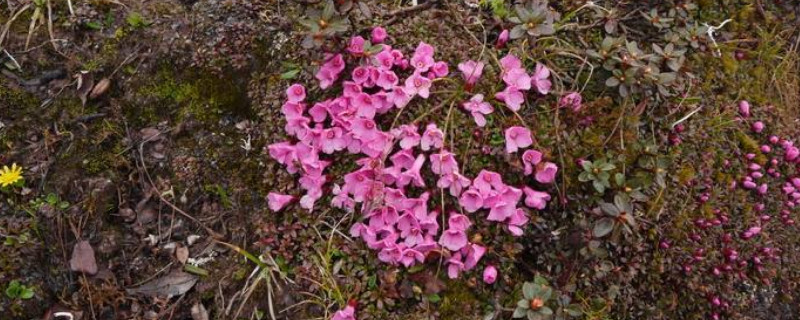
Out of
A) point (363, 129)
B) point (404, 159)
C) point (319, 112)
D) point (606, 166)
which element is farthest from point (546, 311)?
point (319, 112)

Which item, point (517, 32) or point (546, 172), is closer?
point (546, 172)

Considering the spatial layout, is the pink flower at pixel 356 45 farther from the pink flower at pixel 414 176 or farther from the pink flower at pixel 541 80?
the pink flower at pixel 541 80

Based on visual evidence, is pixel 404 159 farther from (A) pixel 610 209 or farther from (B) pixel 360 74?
(A) pixel 610 209

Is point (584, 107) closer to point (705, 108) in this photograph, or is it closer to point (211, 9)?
point (705, 108)

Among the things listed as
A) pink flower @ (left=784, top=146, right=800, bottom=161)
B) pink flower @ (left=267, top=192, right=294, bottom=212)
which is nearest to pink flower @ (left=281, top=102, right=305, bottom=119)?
pink flower @ (left=267, top=192, right=294, bottom=212)

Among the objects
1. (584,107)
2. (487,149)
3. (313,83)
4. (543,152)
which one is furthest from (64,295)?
(584,107)

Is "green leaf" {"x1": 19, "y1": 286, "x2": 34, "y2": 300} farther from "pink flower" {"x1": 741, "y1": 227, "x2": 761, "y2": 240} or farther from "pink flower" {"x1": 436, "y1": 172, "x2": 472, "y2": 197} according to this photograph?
"pink flower" {"x1": 741, "y1": 227, "x2": 761, "y2": 240}
